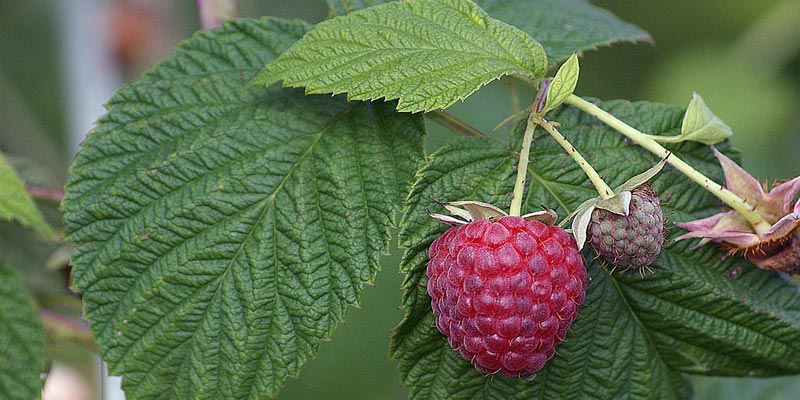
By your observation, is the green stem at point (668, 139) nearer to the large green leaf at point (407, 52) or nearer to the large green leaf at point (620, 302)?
the large green leaf at point (620, 302)

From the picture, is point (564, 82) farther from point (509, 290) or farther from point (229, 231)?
point (229, 231)

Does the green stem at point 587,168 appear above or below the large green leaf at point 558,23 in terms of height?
below

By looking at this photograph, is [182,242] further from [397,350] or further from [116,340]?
[397,350]

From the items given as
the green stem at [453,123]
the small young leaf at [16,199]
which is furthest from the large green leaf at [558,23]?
the small young leaf at [16,199]

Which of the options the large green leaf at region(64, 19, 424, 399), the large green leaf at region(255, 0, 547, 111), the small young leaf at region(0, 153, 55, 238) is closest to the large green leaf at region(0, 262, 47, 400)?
the small young leaf at region(0, 153, 55, 238)

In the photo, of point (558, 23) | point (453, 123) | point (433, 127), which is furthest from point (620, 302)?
point (433, 127)

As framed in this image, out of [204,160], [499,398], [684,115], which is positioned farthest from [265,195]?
[684,115]
